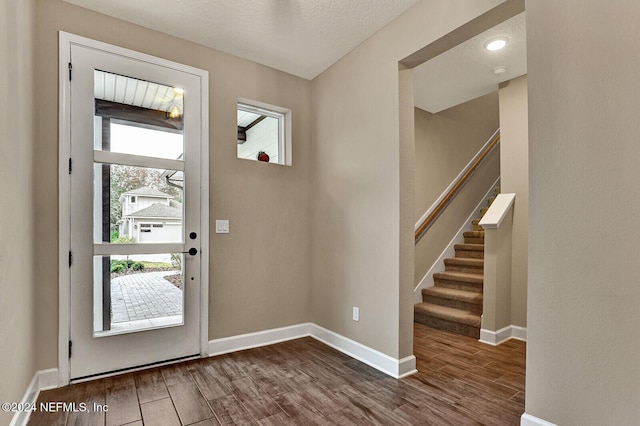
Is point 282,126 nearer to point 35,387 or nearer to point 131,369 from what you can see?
point 131,369

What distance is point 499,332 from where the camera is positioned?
3.11 metres

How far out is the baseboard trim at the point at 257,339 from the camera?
284cm

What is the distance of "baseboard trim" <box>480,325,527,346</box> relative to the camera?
10.1 ft

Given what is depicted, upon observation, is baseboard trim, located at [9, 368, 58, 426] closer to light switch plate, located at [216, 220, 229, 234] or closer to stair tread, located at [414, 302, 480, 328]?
light switch plate, located at [216, 220, 229, 234]

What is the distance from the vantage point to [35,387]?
206 cm

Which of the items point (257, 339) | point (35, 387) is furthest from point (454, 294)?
point (35, 387)

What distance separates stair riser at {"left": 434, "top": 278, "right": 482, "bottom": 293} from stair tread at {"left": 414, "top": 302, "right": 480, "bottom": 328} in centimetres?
34

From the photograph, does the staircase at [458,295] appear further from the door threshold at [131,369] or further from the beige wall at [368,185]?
the door threshold at [131,369]

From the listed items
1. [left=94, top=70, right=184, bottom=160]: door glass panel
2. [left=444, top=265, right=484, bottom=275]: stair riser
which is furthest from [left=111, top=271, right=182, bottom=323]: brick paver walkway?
[left=444, top=265, right=484, bottom=275]: stair riser

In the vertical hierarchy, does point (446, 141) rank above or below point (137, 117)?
above

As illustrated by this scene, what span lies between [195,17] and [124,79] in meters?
0.74

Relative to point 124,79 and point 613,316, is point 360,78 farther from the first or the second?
point 613,316

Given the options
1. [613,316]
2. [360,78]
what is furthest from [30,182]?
[613,316]

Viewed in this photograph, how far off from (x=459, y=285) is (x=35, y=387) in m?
4.08
